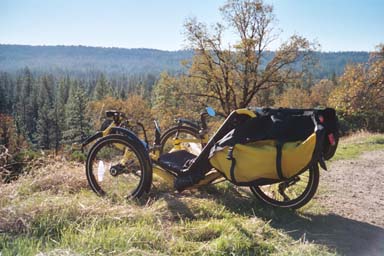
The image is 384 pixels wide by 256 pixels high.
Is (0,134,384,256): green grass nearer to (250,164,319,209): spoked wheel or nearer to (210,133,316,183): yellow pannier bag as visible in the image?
(250,164,319,209): spoked wheel

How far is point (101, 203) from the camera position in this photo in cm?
341

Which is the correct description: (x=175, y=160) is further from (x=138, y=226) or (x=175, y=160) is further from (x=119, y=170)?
(x=138, y=226)

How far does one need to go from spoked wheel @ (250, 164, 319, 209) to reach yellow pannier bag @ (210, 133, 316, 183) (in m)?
→ 0.23

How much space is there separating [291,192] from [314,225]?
77cm

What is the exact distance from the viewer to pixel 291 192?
415 centimetres

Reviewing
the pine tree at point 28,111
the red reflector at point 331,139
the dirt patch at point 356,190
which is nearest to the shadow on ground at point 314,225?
the dirt patch at point 356,190

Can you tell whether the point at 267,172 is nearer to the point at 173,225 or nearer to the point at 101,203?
the point at 173,225

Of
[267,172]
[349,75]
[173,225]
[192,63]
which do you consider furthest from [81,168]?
[349,75]

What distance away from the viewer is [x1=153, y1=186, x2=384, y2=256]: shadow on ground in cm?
296

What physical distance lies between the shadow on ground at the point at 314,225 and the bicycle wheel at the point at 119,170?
364mm

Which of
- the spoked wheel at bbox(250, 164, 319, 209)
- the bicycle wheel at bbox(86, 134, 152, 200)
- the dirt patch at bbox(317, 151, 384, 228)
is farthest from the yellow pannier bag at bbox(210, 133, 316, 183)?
the dirt patch at bbox(317, 151, 384, 228)

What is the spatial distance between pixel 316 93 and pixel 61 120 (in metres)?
42.1

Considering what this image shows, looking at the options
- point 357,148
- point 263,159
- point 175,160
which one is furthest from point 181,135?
point 357,148

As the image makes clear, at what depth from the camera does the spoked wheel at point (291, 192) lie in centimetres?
361
